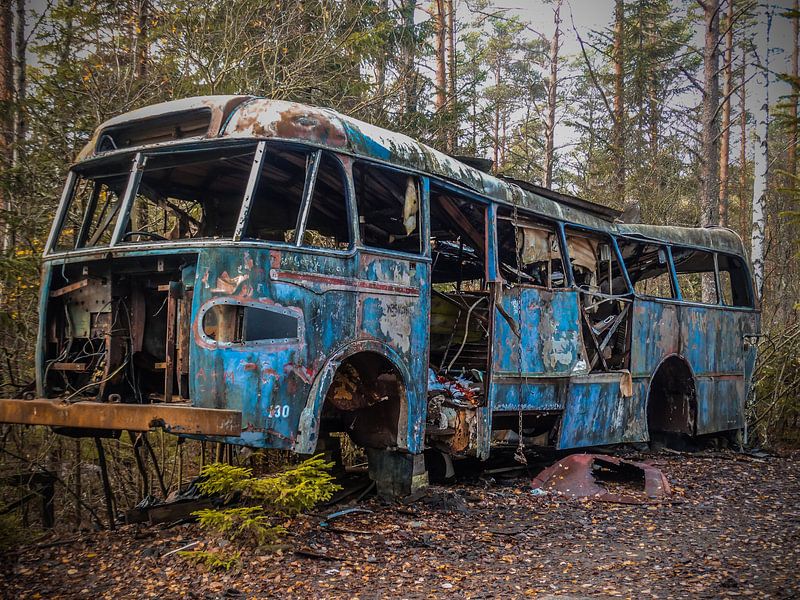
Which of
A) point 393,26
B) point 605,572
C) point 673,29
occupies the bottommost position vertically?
point 605,572

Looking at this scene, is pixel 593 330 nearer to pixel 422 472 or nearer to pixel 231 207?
pixel 422 472

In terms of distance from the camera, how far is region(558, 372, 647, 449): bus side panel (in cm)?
794

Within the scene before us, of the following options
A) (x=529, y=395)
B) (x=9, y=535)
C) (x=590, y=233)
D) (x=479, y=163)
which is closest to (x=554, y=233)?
(x=590, y=233)

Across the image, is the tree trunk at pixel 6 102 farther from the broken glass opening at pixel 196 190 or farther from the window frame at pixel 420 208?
the window frame at pixel 420 208

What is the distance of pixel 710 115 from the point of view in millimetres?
13930

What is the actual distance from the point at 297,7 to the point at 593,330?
6927 millimetres

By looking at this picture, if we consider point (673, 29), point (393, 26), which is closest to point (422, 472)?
point (393, 26)

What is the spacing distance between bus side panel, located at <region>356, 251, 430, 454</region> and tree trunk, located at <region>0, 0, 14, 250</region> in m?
5.21

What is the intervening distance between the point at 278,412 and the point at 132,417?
958 millimetres

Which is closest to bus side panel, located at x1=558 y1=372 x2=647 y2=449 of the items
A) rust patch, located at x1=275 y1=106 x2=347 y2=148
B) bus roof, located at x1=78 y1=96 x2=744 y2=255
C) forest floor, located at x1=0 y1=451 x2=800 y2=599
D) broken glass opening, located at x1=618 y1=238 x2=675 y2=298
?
forest floor, located at x1=0 y1=451 x2=800 y2=599

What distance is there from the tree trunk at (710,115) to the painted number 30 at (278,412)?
37.0ft

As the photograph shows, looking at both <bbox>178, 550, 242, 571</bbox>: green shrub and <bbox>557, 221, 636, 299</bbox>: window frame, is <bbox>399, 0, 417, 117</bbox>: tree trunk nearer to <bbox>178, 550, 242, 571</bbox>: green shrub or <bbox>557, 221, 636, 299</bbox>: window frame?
<bbox>557, 221, 636, 299</bbox>: window frame

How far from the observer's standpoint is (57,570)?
473 cm

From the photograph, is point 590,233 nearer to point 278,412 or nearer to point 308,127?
point 308,127
